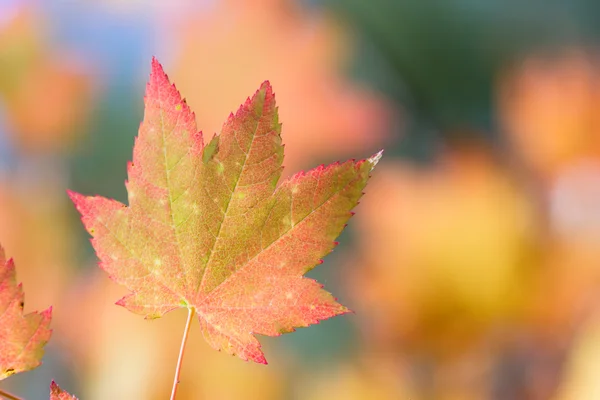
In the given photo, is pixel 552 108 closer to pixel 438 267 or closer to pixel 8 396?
pixel 438 267

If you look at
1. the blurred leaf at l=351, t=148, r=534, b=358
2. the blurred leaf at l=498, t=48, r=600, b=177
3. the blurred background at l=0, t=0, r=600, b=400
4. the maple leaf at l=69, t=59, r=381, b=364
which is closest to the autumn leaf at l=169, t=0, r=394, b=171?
the blurred background at l=0, t=0, r=600, b=400

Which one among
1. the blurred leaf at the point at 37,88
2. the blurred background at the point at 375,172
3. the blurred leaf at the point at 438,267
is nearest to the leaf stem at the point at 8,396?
the blurred background at the point at 375,172

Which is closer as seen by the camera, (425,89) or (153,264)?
(153,264)

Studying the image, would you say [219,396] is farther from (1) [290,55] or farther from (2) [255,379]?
(1) [290,55]

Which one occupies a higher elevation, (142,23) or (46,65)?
(142,23)

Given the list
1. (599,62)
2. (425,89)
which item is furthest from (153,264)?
(599,62)

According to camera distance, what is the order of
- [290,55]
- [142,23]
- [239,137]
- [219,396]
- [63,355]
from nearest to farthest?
[239,137]
[219,396]
[63,355]
[290,55]
[142,23]

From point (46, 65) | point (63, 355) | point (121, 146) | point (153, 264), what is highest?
point (46, 65)

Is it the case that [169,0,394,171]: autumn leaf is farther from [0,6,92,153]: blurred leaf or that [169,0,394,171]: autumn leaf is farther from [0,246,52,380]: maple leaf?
[0,246,52,380]: maple leaf
